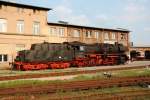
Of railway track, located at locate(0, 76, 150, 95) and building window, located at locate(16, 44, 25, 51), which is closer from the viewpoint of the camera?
railway track, located at locate(0, 76, 150, 95)

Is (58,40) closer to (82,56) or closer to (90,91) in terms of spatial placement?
(82,56)

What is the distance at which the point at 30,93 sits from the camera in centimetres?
1302

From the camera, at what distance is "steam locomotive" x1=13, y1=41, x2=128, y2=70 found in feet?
99.1

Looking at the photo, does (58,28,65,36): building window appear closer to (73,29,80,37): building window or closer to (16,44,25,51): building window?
(73,29,80,37): building window

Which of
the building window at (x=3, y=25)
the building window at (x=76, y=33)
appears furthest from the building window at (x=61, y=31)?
the building window at (x=3, y=25)

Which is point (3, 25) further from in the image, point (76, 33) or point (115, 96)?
point (115, 96)

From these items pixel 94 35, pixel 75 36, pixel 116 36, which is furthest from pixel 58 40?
pixel 116 36

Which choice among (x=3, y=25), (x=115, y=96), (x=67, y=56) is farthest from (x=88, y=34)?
(x=115, y=96)

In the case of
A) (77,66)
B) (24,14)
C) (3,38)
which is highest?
(24,14)

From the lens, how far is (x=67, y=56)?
33438 mm

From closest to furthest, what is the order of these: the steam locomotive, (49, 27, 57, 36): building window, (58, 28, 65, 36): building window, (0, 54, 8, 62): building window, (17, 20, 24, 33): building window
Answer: the steam locomotive < (0, 54, 8, 62): building window < (17, 20, 24, 33): building window < (49, 27, 57, 36): building window < (58, 28, 65, 36): building window

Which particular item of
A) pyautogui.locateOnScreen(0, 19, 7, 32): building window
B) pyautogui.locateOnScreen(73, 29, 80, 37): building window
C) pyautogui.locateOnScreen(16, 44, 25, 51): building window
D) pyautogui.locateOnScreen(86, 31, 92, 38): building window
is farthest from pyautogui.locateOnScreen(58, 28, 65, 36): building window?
pyautogui.locateOnScreen(0, 19, 7, 32): building window

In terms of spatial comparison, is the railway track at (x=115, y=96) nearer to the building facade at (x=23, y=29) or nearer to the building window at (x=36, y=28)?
the building facade at (x=23, y=29)

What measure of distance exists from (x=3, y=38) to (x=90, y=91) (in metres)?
25.8
